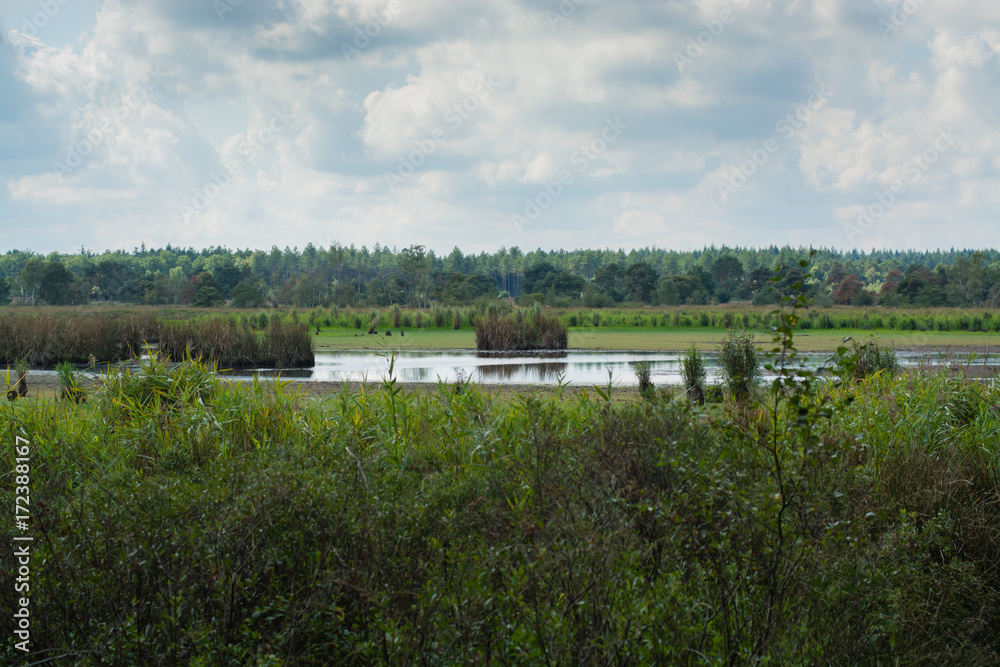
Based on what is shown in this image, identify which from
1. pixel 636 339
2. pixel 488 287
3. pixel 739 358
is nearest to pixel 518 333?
pixel 636 339

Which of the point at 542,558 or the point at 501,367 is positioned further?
the point at 501,367

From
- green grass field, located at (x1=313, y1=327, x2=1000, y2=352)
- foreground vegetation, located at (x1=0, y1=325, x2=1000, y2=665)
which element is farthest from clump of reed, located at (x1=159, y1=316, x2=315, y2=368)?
foreground vegetation, located at (x1=0, y1=325, x2=1000, y2=665)

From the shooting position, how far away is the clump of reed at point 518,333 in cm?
2303

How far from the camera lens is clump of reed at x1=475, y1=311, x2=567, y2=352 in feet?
75.6

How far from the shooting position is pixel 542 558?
2811mm

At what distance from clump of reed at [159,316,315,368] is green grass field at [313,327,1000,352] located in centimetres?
464

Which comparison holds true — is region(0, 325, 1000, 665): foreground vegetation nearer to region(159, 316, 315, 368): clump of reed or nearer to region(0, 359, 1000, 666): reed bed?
region(0, 359, 1000, 666): reed bed

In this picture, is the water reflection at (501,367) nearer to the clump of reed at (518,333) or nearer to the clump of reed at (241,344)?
the clump of reed at (241,344)

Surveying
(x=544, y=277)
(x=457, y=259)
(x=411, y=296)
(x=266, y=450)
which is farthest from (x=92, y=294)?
(x=266, y=450)

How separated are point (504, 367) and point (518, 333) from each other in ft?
20.4

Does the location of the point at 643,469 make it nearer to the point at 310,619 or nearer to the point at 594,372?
the point at 310,619

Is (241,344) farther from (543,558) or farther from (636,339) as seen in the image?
(543,558)

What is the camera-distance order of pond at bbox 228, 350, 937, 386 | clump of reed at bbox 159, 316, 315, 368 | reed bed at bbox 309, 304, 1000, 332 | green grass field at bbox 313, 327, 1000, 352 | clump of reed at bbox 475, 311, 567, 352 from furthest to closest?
reed bed at bbox 309, 304, 1000, 332 < green grass field at bbox 313, 327, 1000, 352 < clump of reed at bbox 475, 311, 567, 352 < clump of reed at bbox 159, 316, 315, 368 < pond at bbox 228, 350, 937, 386

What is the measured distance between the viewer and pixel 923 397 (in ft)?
20.6
